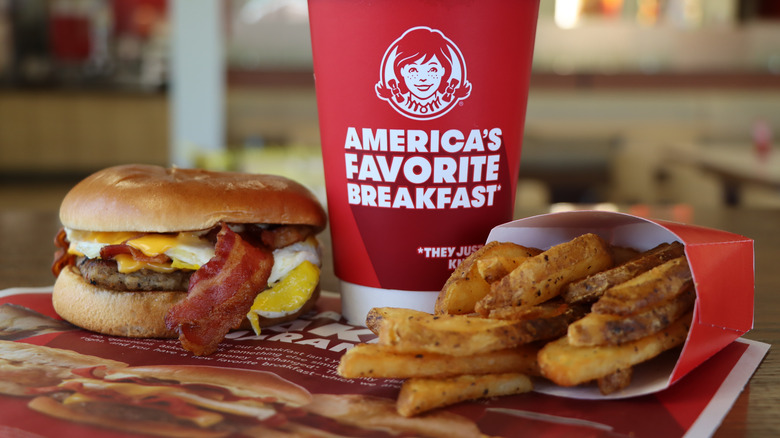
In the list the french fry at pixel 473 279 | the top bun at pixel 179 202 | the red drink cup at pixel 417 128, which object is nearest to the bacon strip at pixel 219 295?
the top bun at pixel 179 202

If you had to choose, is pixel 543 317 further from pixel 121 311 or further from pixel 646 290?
pixel 121 311

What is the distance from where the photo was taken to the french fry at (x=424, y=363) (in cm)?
84

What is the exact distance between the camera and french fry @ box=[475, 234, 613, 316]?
933 millimetres

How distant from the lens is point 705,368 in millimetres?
1023

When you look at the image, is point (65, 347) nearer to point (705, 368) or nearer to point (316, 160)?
point (705, 368)

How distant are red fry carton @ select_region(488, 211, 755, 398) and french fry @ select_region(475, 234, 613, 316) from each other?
108 millimetres

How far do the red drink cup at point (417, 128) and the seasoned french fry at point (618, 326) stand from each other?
15.8 inches

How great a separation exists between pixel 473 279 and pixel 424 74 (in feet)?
1.10

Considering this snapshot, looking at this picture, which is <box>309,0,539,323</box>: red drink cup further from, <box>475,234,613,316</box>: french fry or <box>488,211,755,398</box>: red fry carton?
<box>475,234,613,316</box>: french fry

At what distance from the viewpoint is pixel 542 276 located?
94cm

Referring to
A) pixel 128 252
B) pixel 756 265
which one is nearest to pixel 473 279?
pixel 128 252

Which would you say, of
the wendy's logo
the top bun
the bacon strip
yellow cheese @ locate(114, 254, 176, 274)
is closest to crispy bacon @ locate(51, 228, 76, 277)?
the top bun

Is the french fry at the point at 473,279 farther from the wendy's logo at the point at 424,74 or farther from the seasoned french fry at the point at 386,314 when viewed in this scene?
the wendy's logo at the point at 424,74

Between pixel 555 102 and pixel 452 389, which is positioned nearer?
pixel 452 389
